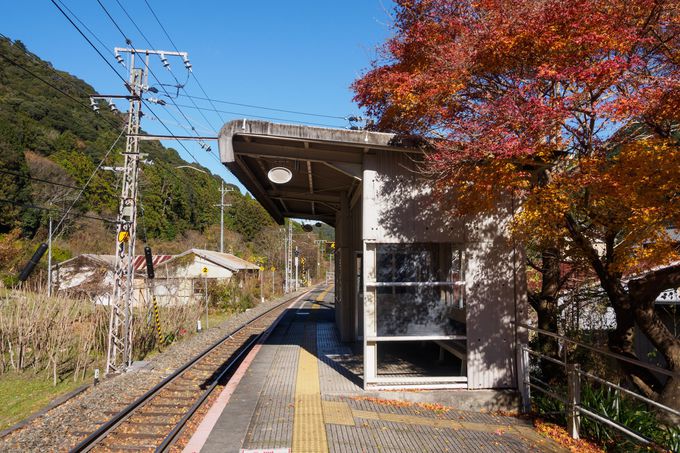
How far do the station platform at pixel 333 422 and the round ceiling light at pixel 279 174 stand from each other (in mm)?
3834

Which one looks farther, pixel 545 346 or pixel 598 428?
pixel 545 346

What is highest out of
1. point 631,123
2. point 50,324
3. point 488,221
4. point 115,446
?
point 631,123

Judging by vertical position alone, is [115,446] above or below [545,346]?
below

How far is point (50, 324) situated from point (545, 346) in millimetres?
13221

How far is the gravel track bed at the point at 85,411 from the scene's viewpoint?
705 cm

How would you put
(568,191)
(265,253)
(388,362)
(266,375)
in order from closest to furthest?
1. (568,191)
2. (266,375)
3. (388,362)
4. (265,253)

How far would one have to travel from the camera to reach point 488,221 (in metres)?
8.63

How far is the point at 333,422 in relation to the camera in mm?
6715

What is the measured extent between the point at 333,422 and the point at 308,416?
1.38ft

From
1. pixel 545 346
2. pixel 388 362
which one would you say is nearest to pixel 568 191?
pixel 545 346

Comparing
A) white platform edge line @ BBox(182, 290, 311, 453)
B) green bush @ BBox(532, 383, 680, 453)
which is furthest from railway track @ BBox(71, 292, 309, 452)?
green bush @ BBox(532, 383, 680, 453)

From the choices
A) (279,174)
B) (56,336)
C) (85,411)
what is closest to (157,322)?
(56,336)

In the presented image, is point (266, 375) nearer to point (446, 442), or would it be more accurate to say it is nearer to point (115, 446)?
point (115, 446)

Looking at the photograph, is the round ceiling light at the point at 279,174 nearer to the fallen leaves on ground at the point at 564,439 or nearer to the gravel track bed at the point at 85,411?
the gravel track bed at the point at 85,411
